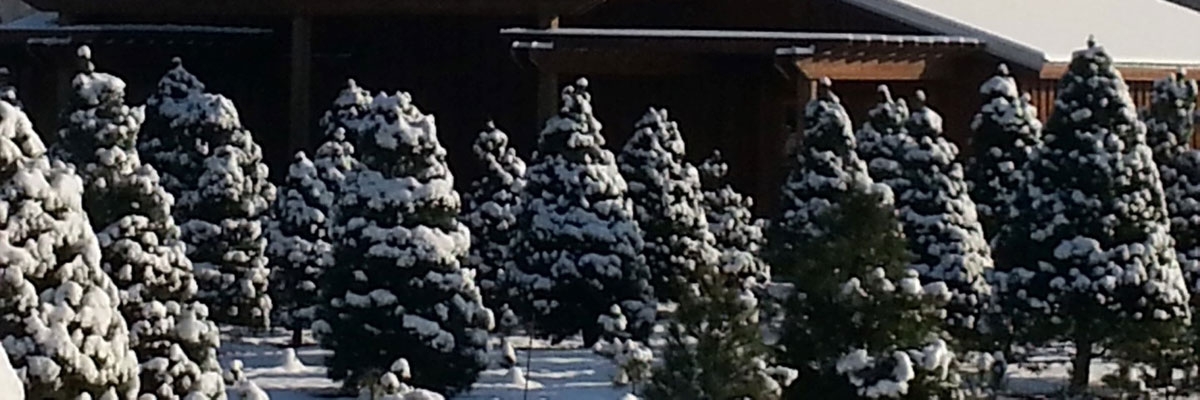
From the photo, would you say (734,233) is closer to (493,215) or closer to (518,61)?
(493,215)

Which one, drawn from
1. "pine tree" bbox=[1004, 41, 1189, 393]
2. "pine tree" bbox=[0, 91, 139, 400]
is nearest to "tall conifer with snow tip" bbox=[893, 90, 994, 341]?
"pine tree" bbox=[1004, 41, 1189, 393]

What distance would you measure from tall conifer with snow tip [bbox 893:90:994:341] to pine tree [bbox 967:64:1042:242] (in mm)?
1377

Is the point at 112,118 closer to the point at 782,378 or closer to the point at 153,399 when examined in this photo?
the point at 153,399

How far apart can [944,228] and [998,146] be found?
223 cm

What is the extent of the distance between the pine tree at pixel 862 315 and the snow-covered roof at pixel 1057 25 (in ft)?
37.0

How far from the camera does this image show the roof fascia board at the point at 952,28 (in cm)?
2077

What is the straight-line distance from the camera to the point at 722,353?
368 inches

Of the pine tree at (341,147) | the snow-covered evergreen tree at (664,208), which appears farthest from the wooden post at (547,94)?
the pine tree at (341,147)

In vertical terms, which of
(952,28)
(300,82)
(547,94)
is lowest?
(547,94)

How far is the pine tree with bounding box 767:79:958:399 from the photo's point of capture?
9.63 metres

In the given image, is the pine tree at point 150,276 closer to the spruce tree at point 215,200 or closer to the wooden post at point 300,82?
the spruce tree at point 215,200

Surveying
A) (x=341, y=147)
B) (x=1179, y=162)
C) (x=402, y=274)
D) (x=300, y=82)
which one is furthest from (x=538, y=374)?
(x=300, y=82)

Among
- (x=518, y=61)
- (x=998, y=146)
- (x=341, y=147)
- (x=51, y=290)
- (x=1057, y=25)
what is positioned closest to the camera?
(x=51, y=290)

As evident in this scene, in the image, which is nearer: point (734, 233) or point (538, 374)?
point (538, 374)
